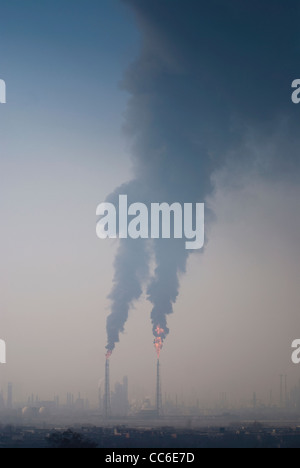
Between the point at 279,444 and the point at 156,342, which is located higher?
the point at 156,342

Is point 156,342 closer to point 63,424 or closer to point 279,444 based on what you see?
point 279,444
